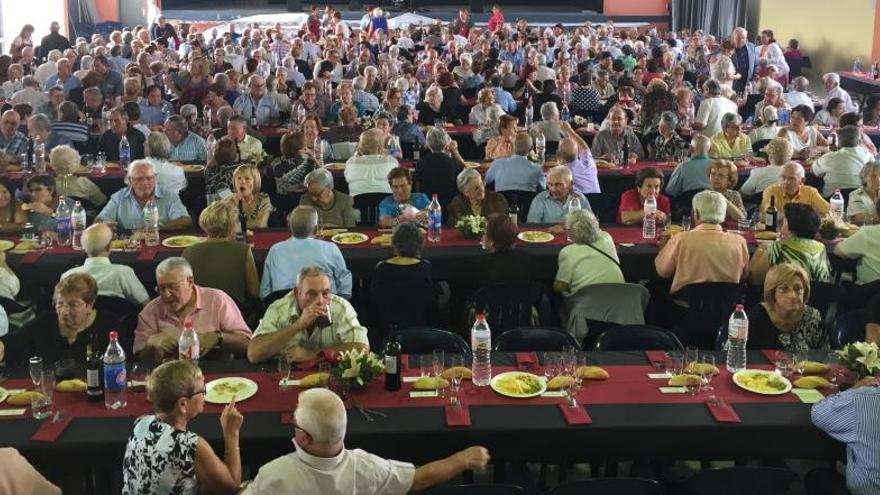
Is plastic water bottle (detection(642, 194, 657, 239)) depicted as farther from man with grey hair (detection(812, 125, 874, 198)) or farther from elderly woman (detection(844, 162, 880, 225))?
man with grey hair (detection(812, 125, 874, 198))

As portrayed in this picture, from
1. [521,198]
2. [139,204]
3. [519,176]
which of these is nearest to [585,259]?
[521,198]

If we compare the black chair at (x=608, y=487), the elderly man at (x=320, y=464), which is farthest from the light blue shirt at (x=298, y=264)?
the black chair at (x=608, y=487)

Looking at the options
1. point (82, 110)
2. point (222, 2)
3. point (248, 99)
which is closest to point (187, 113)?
point (248, 99)

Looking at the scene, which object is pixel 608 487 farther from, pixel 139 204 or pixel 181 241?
pixel 139 204

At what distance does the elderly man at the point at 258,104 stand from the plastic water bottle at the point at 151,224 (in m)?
5.37

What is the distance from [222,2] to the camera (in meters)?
34.2

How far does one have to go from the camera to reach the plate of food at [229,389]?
4582 millimetres

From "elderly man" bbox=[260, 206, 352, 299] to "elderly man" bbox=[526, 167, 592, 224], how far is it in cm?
213

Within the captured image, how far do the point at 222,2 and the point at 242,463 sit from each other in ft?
105

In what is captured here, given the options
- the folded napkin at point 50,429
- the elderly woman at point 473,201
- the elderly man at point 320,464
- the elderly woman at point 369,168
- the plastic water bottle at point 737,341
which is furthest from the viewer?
the elderly woman at point 369,168

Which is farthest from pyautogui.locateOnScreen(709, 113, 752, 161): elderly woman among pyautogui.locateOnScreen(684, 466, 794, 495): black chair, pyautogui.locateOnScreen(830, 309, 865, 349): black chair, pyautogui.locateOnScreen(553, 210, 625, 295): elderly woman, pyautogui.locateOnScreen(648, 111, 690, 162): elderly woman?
pyautogui.locateOnScreen(684, 466, 794, 495): black chair

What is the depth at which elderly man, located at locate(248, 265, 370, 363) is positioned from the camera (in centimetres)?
503

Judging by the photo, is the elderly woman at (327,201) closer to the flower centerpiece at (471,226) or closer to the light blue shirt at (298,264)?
the flower centerpiece at (471,226)

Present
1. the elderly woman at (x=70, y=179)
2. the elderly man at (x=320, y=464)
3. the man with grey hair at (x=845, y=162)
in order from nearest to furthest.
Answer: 1. the elderly man at (x=320, y=464)
2. the elderly woman at (x=70, y=179)
3. the man with grey hair at (x=845, y=162)
